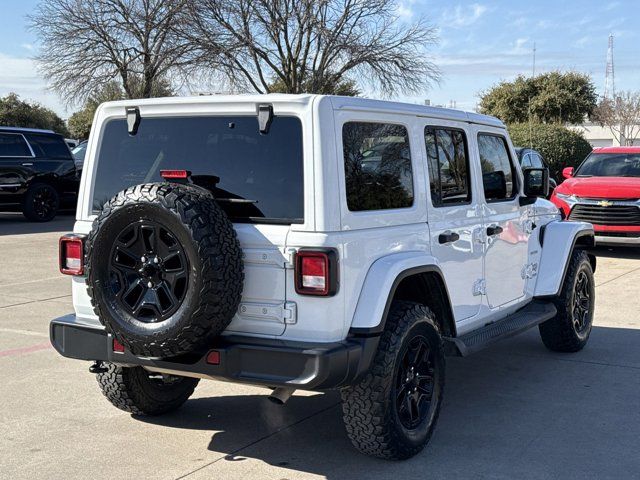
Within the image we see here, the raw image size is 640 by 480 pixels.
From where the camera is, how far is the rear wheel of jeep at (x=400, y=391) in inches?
167

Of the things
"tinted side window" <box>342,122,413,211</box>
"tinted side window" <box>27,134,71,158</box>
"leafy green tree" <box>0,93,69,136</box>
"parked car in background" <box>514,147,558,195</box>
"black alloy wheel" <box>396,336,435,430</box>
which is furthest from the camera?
"leafy green tree" <box>0,93,69,136</box>

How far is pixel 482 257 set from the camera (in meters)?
5.44

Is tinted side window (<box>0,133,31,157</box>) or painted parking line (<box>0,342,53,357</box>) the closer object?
painted parking line (<box>0,342,53,357</box>)

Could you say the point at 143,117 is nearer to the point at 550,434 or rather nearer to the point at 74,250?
the point at 74,250

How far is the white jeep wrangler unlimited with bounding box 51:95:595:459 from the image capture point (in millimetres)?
3945

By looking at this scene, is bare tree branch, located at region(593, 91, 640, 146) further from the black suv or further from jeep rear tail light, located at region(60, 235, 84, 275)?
jeep rear tail light, located at region(60, 235, 84, 275)

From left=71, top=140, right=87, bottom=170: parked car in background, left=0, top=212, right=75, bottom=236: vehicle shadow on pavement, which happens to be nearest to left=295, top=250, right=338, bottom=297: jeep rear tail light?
left=0, top=212, right=75, bottom=236: vehicle shadow on pavement

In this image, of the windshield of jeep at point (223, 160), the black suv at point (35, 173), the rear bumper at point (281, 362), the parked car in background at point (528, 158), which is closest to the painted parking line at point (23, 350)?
the windshield of jeep at point (223, 160)

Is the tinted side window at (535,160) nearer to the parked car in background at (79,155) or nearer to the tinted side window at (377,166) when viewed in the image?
the parked car in background at (79,155)

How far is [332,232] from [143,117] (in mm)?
1358

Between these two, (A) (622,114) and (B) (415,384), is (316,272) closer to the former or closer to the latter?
(B) (415,384)

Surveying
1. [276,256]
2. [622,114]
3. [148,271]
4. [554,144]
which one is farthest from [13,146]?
[622,114]

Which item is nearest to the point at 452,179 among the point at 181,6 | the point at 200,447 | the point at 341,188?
the point at 341,188

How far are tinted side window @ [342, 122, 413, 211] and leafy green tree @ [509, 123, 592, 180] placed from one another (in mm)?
24229
